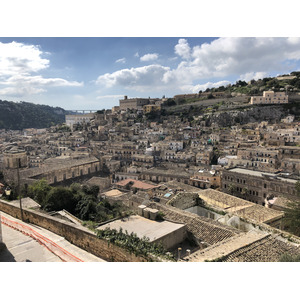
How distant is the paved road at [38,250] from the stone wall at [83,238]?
0.08 meters

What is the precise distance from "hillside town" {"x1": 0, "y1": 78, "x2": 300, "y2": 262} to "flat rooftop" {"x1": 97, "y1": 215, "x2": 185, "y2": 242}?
2 centimetres

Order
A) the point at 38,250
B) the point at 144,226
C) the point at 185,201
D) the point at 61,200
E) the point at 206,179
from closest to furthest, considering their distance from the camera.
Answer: the point at 38,250 < the point at 144,226 < the point at 61,200 < the point at 185,201 < the point at 206,179

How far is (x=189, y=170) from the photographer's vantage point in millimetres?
23062

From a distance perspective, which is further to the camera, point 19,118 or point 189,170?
point 19,118

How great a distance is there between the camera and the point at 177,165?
25281 mm

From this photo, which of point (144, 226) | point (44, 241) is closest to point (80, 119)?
point (44, 241)

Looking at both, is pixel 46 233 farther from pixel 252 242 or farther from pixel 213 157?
pixel 213 157

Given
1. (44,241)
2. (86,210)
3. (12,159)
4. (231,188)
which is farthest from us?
(12,159)

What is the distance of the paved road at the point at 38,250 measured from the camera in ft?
13.1

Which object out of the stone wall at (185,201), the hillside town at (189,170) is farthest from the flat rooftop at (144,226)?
the stone wall at (185,201)

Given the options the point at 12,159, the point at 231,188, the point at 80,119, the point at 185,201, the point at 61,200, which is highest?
the point at 80,119

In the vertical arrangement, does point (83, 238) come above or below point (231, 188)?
above

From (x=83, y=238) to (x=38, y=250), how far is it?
71 centimetres

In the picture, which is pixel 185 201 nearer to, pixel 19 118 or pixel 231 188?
pixel 231 188
